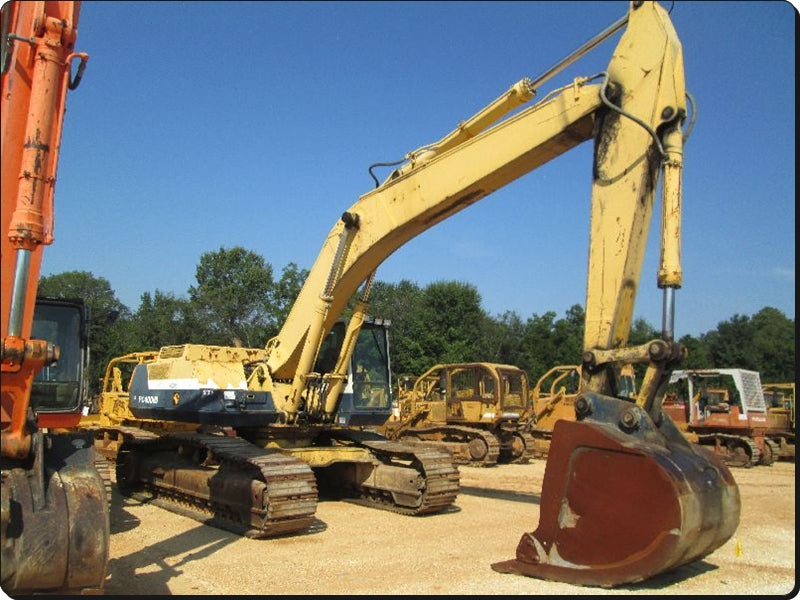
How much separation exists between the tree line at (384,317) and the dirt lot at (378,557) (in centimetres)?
3096

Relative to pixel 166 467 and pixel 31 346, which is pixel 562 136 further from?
pixel 166 467

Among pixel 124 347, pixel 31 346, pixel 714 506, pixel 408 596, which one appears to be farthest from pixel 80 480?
pixel 124 347

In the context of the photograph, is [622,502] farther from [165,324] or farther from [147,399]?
[165,324]

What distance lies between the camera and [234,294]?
51625 mm

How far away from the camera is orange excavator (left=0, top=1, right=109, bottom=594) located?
4516 mm

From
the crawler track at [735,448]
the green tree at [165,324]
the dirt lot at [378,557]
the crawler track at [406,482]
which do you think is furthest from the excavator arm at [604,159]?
the green tree at [165,324]

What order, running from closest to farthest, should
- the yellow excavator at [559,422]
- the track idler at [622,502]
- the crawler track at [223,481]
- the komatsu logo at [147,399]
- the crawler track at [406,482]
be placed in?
the track idler at [622,502] < the yellow excavator at [559,422] < the crawler track at [223,481] < the crawler track at [406,482] < the komatsu logo at [147,399]

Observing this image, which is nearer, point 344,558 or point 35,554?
point 35,554

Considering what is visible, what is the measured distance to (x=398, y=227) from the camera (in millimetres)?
8508

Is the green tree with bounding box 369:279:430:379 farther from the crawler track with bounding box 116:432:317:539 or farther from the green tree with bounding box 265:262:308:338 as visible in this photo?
the crawler track with bounding box 116:432:317:539

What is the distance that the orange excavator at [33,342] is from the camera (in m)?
4.52

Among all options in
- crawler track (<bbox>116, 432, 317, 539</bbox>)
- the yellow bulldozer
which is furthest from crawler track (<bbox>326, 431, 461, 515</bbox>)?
the yellow bulldozer

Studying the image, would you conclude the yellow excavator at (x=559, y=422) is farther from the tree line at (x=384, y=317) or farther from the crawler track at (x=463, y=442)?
the tree line at (x=384, y=317)

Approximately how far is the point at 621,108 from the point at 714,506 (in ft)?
11.2
